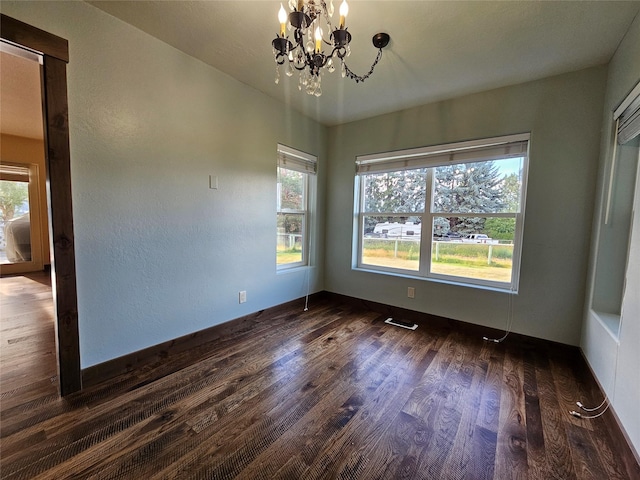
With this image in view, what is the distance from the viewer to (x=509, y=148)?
8.42ft

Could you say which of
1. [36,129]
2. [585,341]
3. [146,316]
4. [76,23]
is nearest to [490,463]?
[585,341]

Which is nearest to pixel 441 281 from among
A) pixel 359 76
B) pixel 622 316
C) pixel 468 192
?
pixel 468 192

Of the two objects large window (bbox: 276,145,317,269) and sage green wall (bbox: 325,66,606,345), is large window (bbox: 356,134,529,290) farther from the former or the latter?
large window (bbox: 276,145,317,269)

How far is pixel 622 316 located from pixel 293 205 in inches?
117

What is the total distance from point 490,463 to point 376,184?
9.41 feet

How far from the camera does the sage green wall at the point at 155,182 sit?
5.74 feet

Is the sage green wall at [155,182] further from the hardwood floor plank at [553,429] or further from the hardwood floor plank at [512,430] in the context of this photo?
the hardwood floor plank at [553,429]

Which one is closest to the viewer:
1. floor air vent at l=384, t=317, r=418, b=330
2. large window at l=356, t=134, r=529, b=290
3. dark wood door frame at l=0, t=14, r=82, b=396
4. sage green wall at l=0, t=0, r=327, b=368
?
dark wood door frame at l=0, t=14, r=82, b=396

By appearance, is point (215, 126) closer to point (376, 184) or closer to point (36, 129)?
point (376, 184)

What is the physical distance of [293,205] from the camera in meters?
3.49

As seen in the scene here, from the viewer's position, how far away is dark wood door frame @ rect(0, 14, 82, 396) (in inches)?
61.5

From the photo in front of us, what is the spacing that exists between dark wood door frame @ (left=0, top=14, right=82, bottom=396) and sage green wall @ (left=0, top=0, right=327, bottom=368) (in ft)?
0.17

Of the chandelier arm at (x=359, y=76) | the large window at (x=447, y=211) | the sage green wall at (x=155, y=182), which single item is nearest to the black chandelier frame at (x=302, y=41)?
the chandelier arm at (x=359, y=76)

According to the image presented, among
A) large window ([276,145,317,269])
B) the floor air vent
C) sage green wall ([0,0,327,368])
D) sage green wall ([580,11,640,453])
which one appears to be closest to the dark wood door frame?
sage green wall ([0,0,327,368])
